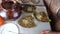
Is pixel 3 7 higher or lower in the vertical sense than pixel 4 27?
higher

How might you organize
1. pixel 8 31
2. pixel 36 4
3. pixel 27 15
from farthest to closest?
pixel 36 4 < pixel 27 15 < pixel 8 31

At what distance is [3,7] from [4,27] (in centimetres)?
16

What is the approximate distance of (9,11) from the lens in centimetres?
108

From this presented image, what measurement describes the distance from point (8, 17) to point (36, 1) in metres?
0.34

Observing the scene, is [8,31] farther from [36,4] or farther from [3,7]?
[36,4]

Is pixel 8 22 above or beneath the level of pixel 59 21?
above

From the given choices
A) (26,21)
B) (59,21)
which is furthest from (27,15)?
(59,21)

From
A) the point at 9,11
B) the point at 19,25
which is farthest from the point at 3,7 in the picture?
the point at 19,25

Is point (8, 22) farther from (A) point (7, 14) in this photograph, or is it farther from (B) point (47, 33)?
(B) point (47, 33)

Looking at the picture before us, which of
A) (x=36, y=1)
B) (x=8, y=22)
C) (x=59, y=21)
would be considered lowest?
(x=59, y=21)

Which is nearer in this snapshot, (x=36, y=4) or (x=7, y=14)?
(x=7, y=14)

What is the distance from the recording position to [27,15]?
1.19m

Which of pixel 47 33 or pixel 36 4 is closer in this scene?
pixel 47 33

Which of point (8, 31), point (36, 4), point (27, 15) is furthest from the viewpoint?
point (36, 4)
